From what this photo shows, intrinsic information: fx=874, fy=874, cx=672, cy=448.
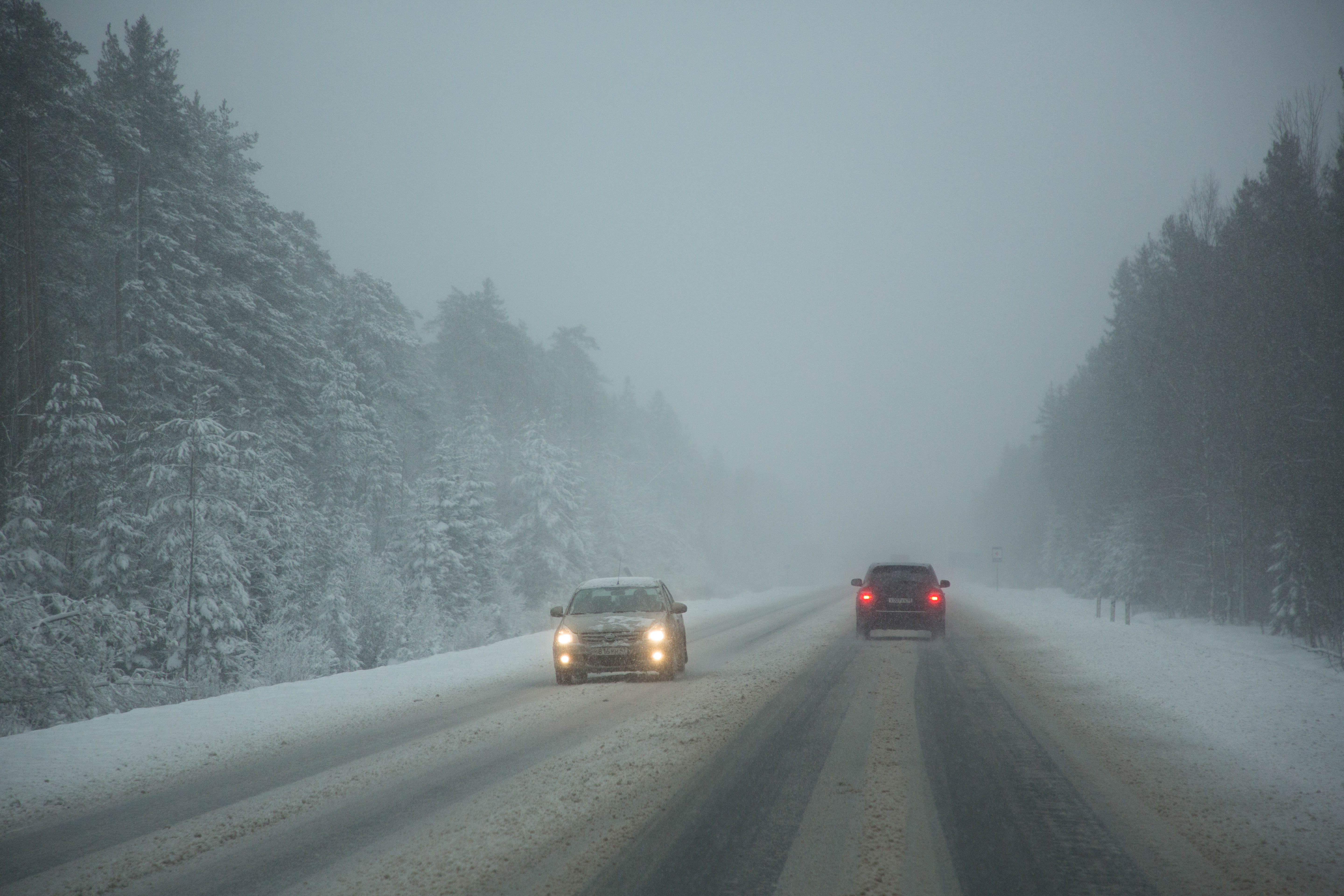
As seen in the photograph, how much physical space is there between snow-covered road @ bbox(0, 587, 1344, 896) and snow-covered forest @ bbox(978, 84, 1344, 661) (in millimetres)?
12818

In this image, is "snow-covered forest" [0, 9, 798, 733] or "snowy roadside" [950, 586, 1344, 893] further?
"snow-covered forest" [0, 9, 798, 733]

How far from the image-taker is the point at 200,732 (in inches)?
417

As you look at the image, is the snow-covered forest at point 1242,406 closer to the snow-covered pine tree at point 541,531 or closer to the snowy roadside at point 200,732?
the snowy roadside at point 200,732

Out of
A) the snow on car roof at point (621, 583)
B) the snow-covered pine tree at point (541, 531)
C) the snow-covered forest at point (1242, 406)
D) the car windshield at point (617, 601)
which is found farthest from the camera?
the snow-covered pine tree at point (541, 531)

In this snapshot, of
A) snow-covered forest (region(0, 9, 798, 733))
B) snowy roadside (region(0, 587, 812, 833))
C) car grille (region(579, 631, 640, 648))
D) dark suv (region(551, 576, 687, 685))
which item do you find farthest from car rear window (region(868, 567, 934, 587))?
snow-covered forest (region(0, 9, 798, 733))

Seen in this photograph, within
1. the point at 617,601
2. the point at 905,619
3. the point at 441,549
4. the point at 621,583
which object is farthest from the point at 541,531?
the point at 617,601

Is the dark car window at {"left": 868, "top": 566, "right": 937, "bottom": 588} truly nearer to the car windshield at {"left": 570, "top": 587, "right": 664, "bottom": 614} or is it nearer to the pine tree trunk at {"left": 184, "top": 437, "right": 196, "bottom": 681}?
the car windshield at {"left": 570, "top": 587, "right": 664, "bottom": 614}

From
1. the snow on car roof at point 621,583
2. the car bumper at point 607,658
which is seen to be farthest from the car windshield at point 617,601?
the car bumper at point 607,658

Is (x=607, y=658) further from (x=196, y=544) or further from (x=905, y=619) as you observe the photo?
(x=196, y=544)

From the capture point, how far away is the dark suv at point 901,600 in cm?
2266

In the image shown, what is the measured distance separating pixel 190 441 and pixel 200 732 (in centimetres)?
1211

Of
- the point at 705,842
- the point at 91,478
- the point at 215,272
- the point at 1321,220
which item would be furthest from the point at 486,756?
the point at 1321,220

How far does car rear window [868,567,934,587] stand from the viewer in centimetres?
2300

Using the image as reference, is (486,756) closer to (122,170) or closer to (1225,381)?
→ (122,170)
